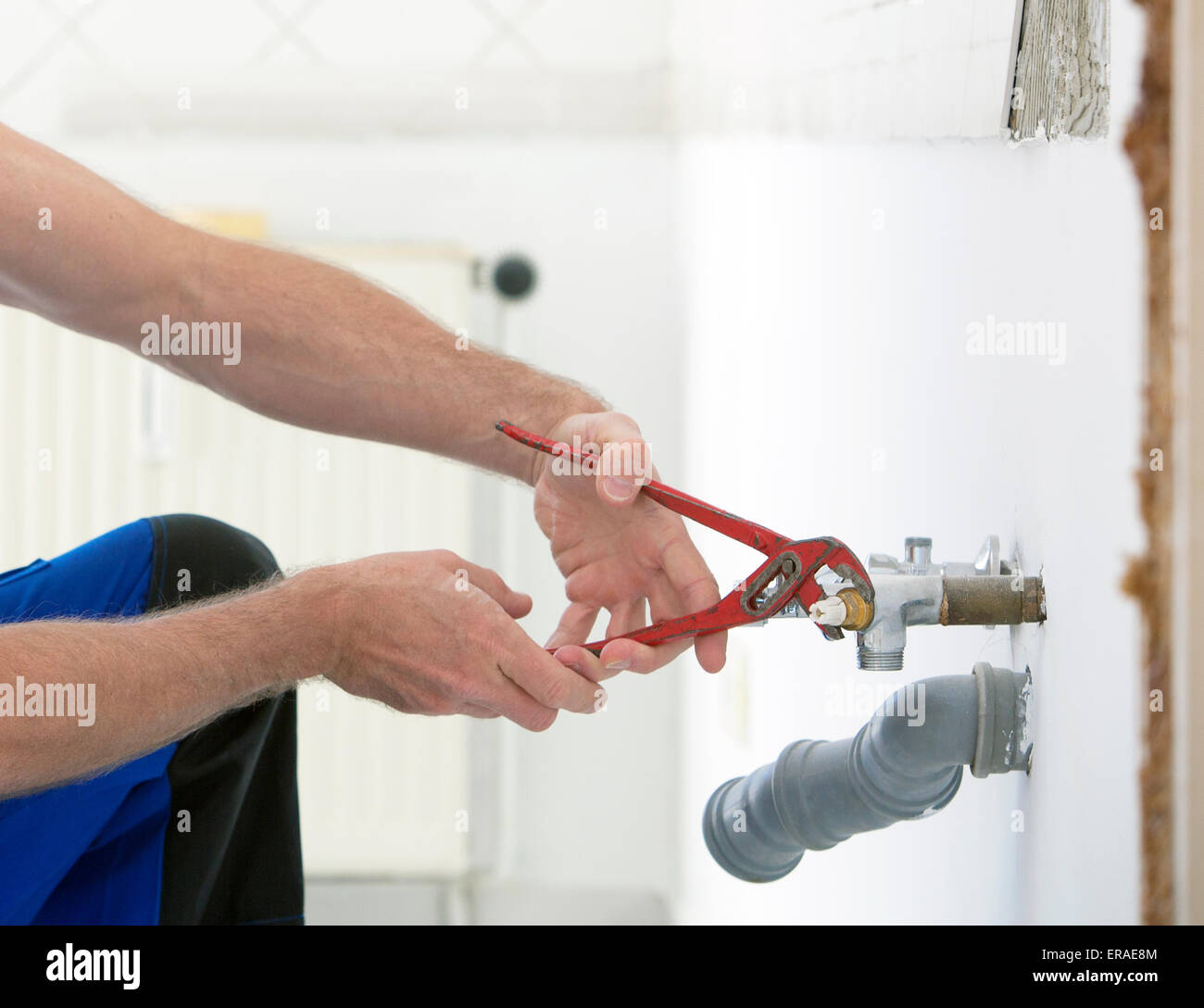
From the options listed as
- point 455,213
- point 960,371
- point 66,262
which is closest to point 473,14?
point 455,213

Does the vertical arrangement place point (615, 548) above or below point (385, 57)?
below

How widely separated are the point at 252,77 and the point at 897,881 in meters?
0.95

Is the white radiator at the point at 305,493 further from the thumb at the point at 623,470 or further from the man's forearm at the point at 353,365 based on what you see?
the thumb at the point at 623,470

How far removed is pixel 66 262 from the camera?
536 millimetres

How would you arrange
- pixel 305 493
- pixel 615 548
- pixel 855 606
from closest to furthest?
pixel 855 606 < pixel 615 548 < pixel 305 493

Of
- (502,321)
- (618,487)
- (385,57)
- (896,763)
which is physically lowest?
(896,763)

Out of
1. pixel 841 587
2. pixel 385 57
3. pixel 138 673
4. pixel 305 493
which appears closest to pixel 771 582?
pixel 841 587

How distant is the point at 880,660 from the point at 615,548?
154 millimetres

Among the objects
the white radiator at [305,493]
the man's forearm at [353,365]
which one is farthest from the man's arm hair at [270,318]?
the white radiator at [305,493]

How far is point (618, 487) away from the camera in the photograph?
444 mm

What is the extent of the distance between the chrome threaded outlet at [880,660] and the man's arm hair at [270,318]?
190 mm

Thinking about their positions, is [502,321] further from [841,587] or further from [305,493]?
[841,587]

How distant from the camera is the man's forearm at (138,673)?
1.27 feet

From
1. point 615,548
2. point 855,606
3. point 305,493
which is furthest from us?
point 305,493
